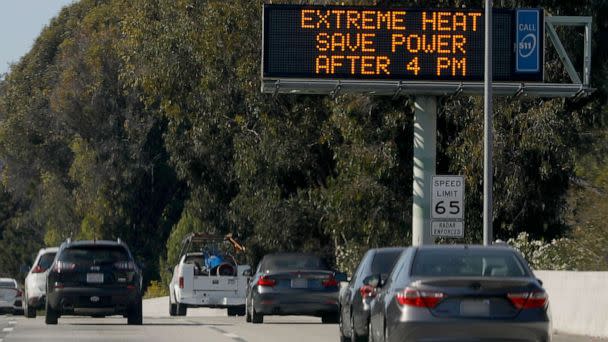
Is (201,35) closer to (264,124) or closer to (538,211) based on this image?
(264,124)

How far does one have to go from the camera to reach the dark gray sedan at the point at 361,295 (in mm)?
20562

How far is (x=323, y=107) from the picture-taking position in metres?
46.2

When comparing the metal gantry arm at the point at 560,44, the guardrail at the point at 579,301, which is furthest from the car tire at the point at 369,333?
the metal gantry arm at the point at 560,44

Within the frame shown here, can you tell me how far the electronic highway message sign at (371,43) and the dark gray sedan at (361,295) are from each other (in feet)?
26.9

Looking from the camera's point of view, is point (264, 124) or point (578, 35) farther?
point (264, 124)

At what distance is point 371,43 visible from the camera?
30.0m

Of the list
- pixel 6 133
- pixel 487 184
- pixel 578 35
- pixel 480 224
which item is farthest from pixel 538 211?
pixel 6 133

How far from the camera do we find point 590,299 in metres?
24.6

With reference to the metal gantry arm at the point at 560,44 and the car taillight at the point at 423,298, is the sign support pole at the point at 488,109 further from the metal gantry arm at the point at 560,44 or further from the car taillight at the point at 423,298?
the car taillight at the point at 423,298

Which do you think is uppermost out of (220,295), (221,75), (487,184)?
(221,75)

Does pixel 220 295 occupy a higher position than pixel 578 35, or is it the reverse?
pixel 578 35

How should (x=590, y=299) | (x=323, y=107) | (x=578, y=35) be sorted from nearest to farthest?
(x=590, y=299), (x=578, y=35), (x=323, y=107)

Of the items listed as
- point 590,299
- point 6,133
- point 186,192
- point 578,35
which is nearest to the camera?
point 590,299

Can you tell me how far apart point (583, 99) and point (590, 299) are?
1617 cm
